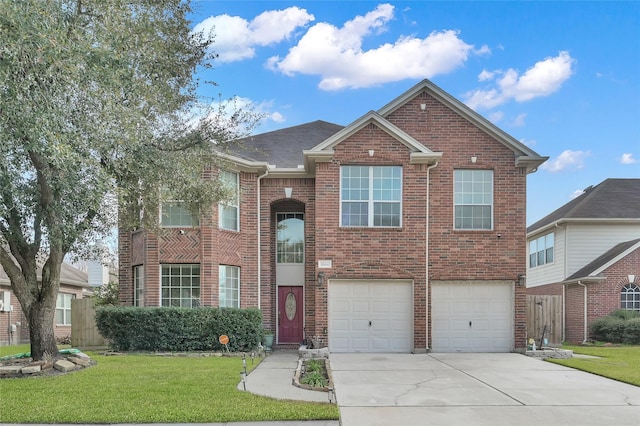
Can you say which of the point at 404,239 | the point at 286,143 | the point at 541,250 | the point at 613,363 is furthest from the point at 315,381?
the point at 541,250

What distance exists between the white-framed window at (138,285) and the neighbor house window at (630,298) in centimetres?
1775

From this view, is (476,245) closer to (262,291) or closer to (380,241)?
(380,241)

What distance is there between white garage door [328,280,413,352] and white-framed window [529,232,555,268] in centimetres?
1151

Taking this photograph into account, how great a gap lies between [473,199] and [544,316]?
5007 millimetres

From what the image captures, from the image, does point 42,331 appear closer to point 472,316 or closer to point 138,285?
point 138,285

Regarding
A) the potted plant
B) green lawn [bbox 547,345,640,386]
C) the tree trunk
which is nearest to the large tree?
the tree trunk

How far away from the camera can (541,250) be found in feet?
83.5

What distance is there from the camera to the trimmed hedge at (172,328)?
48.5 ft

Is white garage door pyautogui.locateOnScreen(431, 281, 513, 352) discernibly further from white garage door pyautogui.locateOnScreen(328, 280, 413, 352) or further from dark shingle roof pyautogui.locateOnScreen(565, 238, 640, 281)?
dark shingle roof pyautogui.locateOnScreen(565, 238, 640, 281)

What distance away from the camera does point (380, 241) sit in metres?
15.6

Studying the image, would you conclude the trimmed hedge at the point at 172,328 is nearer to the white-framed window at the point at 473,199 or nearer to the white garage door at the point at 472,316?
the white garage door at the point at 472,316

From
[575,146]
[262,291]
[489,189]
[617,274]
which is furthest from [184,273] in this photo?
[617,274]

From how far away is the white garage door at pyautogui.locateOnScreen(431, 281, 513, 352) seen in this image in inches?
622

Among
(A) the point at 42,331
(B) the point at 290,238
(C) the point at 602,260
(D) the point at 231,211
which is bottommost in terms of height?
(A) the point at 42,331
